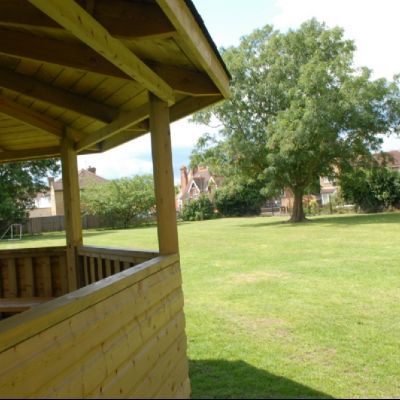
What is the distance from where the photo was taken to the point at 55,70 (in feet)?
12.4

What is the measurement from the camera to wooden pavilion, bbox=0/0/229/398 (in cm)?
185

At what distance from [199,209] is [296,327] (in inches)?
1357

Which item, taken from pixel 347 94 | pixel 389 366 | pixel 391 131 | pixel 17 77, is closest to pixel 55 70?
pixel 17 77

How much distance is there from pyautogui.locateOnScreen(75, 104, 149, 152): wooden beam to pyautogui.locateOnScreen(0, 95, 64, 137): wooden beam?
0.33 metres

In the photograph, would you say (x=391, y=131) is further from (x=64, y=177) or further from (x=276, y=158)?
(x=64, y=177)

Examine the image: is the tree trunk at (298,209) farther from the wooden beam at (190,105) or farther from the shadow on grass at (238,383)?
the shadow on grass at (238,383)

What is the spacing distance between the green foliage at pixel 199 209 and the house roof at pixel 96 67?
33646mm

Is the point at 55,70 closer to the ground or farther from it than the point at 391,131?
closer to the ground

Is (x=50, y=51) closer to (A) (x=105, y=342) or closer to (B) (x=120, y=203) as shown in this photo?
(A) (x=105, y=342)

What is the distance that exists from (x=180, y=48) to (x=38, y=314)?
2.20 m

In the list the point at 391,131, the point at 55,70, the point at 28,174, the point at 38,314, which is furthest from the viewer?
the point at 28,174

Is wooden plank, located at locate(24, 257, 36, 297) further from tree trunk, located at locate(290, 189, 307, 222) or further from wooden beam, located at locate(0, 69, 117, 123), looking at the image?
tree trunk, located at locate(290, 189, 307, 222)

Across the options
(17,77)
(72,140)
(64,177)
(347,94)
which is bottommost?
(64,177)

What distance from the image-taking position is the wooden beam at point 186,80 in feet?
11.8
